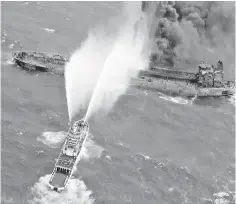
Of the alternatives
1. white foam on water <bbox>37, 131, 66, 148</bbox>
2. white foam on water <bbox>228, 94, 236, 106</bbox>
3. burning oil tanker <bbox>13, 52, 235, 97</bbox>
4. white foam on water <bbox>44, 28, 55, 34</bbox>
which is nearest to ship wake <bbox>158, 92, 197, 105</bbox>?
burning oil tanker <bbox>13, 52, 235, 97</bbox>

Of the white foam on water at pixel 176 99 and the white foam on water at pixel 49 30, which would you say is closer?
the white foam on water at pixel 176 99

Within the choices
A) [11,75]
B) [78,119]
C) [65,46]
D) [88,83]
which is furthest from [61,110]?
[65,46]

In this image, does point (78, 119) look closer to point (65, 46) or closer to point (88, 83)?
point (88, 83)

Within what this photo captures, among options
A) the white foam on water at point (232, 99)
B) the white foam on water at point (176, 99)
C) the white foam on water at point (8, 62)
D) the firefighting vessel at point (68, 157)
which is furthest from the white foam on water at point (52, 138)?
the white foam on water at point (232, 99)

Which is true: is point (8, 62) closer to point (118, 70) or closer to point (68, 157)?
point (118, 70)

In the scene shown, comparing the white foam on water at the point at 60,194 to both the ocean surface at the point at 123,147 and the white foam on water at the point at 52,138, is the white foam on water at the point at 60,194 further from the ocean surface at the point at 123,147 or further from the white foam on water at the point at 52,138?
the white foam on water at the point at 52,138

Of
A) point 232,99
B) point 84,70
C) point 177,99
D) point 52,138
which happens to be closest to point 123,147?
point 52,138

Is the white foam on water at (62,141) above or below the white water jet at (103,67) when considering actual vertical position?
below
